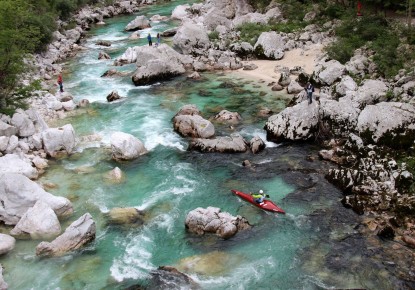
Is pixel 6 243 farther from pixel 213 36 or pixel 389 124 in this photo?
pixel 213 36

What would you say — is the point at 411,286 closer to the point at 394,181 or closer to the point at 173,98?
the point at 394,181

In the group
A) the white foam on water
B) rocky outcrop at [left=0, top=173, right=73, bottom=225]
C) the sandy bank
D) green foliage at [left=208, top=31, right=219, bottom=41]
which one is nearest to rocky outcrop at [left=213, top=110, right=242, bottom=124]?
the sandy bank

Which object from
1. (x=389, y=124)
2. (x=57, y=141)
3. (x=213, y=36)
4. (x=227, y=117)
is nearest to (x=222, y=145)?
(x=227, y=117)

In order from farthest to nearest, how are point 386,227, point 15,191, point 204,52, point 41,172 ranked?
point 204,52 → point 41,172 → point 15,191 → point 386,227

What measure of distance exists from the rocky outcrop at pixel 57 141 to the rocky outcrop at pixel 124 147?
2556 mm

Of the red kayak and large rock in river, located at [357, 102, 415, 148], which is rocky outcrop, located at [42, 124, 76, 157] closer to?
the red kayak

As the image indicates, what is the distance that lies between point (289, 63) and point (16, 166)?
22.7 m

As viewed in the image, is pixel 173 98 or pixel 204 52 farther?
pixel 204 52

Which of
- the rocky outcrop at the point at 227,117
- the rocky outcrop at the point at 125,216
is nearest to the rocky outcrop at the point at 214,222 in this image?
the rocky outcrop at the point at 125,216

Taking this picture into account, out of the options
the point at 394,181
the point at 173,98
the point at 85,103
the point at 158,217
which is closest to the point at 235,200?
the point at 158,217

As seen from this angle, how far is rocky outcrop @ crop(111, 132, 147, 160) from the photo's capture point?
2225 cm

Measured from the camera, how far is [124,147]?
2234 centimetres

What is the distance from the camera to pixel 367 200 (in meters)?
17.6

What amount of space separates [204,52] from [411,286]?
2923 cm
